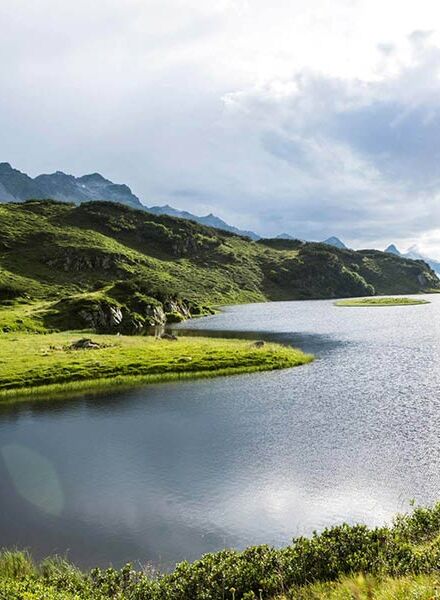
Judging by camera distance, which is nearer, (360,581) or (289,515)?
(360,581)


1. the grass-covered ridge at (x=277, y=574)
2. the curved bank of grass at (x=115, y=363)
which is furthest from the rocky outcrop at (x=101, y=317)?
the grass-covered ridge at (x=277, y=574)

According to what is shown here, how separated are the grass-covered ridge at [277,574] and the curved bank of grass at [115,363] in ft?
135

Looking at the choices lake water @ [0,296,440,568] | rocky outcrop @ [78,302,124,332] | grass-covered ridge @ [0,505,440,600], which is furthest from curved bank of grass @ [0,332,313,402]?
grass-covered ridge @ [0,505,440,600]

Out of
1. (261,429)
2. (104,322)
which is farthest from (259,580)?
(104,322)

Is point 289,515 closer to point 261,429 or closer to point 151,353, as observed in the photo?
point 261,429

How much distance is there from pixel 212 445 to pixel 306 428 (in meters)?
9.48

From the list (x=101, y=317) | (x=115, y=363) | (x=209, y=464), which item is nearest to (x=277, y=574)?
(x=209, y=464)

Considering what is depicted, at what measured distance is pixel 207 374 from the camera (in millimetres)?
67188

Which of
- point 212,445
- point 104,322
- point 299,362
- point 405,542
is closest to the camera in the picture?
point 405,542

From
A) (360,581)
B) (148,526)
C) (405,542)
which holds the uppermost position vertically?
(360,581)

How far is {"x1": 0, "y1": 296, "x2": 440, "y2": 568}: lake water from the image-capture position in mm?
24516

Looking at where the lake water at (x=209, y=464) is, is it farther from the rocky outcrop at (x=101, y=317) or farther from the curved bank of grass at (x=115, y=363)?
the rocky outcrop at (x=101, y=317)

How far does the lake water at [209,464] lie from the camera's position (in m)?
24.5

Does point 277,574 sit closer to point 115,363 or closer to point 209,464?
point 209,464
